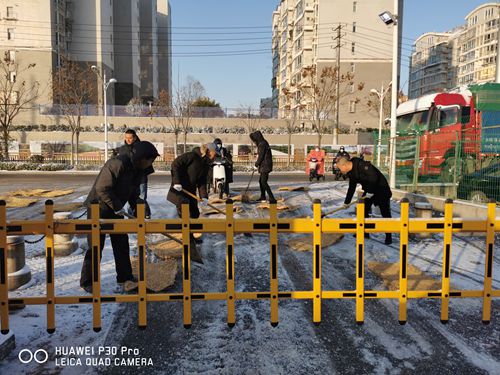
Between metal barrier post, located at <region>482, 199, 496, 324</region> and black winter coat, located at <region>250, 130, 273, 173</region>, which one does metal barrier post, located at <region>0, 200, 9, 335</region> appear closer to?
metal barrier post, located at <region>482, 199, 496, 324</region>

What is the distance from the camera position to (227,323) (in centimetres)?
403

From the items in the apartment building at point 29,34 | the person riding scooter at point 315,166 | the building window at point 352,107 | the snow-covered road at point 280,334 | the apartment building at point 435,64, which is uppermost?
the apartment building at point 435,64

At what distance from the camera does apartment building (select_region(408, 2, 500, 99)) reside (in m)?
95.5

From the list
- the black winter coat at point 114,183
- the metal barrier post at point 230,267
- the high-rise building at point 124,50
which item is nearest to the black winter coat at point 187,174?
the black winter coat at point 114,183

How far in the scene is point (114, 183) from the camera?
4.68 m

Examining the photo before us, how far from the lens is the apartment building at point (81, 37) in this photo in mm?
46875

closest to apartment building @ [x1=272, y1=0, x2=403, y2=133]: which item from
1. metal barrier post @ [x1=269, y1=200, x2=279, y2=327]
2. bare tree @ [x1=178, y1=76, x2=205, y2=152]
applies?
bare tree @ [x1=178, y1=76, x2=205, y2=152]

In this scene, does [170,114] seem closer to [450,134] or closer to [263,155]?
[263,155]

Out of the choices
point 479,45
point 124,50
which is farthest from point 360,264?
point 479,45

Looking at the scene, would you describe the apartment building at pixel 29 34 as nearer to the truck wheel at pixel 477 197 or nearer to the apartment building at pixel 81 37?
the apartment building at pixel 81 37

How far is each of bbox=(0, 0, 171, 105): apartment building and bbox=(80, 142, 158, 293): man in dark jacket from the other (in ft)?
140

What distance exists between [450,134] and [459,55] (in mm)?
117977

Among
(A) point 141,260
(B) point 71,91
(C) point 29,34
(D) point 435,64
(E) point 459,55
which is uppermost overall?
(E) point 459,55

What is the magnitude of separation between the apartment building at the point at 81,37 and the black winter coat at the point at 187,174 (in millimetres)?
41055
